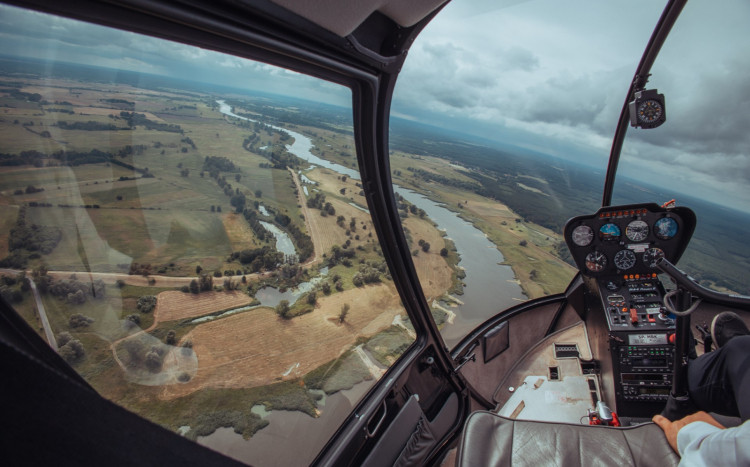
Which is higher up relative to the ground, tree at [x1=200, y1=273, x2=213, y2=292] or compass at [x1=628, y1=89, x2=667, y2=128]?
compass at [x1=628, y1=89, x2=667, y2=128]

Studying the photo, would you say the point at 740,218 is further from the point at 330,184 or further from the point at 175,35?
the point at 175,35

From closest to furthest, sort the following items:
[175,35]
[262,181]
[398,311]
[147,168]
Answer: [175,35] → [147,168] → [262,181] → [398,311]

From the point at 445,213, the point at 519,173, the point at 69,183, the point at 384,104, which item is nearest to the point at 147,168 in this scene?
the point at 69,183

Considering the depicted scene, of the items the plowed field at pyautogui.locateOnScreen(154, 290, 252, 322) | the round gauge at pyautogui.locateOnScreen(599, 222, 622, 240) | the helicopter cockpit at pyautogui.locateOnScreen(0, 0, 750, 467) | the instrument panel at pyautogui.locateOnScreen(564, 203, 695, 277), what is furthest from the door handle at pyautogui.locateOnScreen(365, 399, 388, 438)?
the round gauge at pyautogui.locateOnScreen(599, 222, 622, 240)

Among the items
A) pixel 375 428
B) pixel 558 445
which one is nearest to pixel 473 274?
pixel 558 445

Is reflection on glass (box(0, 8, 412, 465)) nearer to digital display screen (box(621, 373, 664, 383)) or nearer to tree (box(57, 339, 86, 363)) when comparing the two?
tree (box(57, 339, 86, 363))

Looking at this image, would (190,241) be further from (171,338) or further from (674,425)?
(674,425)
